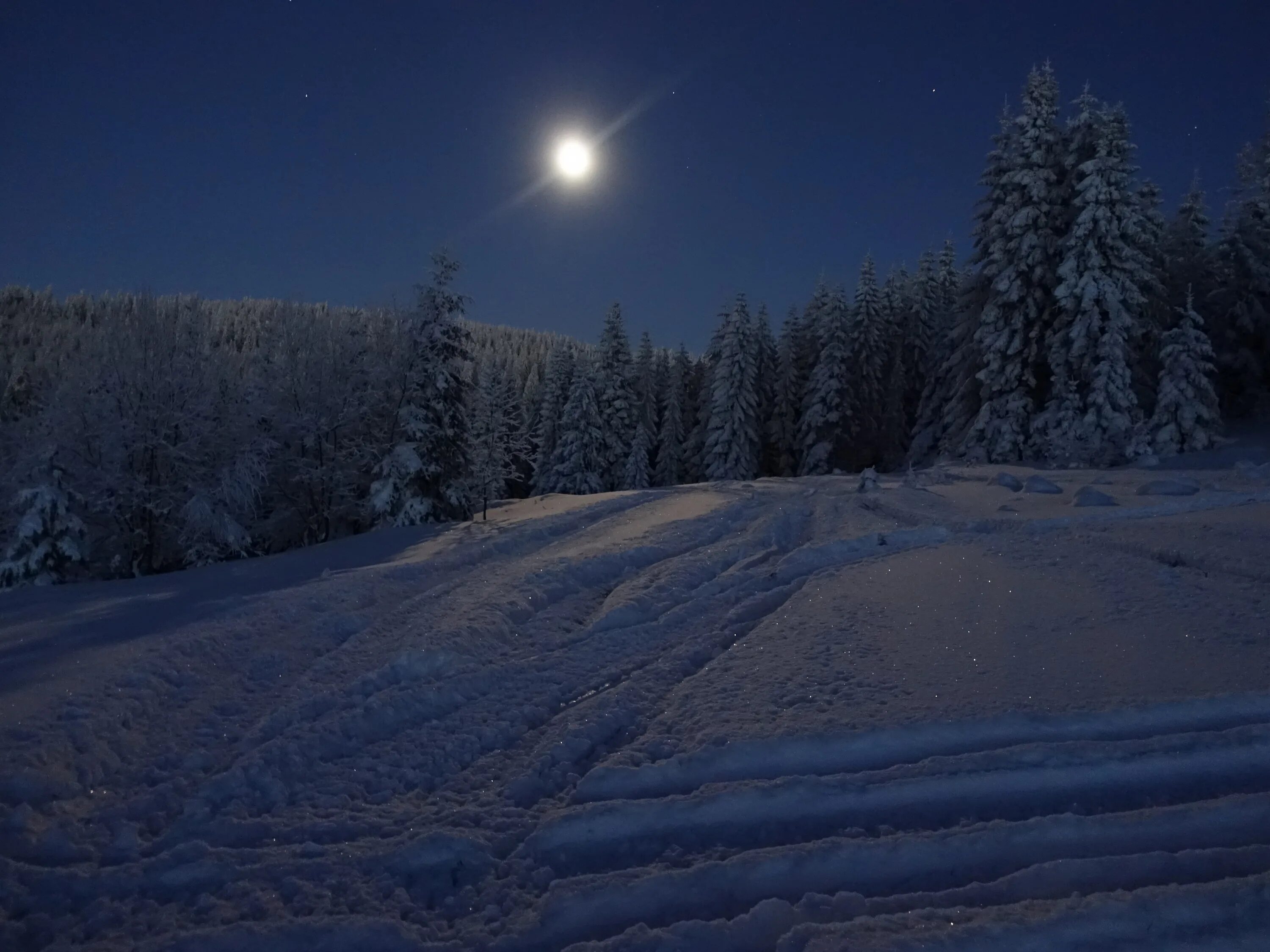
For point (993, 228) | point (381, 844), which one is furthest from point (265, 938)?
point (993, 228)

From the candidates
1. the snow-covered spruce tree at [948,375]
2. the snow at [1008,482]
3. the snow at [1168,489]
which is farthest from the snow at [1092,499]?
the snow-covered spruce tree at [948,375]

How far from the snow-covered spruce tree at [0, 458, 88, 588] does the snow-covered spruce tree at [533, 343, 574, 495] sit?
27206mm

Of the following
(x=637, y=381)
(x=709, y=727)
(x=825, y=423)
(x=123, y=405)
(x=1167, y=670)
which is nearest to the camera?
(x=709, y=727)

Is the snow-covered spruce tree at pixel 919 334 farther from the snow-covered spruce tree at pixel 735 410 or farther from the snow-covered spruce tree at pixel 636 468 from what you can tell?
the snow-covered spruce tree at pixel 636 468

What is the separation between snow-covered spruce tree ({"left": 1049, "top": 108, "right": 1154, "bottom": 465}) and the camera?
20.7m

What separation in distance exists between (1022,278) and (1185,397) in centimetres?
602

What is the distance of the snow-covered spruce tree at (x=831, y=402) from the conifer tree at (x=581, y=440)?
1116cm

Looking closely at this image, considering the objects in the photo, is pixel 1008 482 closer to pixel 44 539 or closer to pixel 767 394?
pixel 44 539

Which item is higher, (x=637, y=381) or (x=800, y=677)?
(x=637, y=381)

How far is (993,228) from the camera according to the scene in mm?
24312

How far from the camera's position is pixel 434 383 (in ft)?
82.2

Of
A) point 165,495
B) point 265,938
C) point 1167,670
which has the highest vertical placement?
point 165,495

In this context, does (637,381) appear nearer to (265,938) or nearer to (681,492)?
(681,492)

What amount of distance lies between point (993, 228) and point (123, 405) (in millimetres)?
28781
